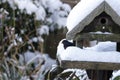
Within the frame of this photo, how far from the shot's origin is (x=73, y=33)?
7.04ft

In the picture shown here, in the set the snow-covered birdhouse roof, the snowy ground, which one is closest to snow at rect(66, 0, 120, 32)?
the snow-covered birdhouse roof

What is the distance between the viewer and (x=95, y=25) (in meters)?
2.23

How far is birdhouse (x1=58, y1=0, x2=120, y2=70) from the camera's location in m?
2.13

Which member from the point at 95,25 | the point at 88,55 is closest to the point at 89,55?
the point at 88,55

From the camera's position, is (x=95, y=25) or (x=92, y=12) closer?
(x=92, y=12)

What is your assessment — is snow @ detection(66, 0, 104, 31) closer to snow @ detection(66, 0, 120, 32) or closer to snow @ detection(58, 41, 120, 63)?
snow @ detection(66, 0, 120, 32)

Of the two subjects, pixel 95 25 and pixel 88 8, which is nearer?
pixel 88 8

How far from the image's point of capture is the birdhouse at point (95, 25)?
2127 mm

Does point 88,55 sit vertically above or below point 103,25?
below

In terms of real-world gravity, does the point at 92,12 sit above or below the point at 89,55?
above

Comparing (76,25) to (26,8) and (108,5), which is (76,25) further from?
(26,8)

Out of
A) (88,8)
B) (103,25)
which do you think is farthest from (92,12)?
(103,25)

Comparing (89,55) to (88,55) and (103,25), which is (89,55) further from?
(103,25)

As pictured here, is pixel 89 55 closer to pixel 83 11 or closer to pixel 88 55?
pixel 88 55
